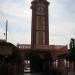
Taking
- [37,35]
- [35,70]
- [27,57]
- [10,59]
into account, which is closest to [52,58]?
[27,57]

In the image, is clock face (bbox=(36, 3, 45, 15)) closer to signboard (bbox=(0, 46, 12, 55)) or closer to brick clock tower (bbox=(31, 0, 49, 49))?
brick clock tower (bbox=(31, 0, 49, 49))

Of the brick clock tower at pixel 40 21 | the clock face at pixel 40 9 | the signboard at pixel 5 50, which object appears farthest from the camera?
the clock face at pixel 40 9

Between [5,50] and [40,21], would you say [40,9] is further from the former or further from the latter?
[5,50]

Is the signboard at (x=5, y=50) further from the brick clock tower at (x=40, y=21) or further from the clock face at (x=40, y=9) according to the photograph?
the clock face at (x=40, y=9)

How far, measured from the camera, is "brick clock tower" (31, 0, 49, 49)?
94750mm

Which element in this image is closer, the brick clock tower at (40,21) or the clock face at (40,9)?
the brick clock tower at (40,21)

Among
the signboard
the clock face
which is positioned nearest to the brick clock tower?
the clock face

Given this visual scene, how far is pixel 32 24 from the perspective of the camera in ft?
314

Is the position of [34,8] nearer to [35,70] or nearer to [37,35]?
[37,35]

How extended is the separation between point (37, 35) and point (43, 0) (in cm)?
1060

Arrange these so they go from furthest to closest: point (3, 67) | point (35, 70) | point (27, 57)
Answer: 1. point (35, 70)
2. point (27, 57)
3. point (3, 67)

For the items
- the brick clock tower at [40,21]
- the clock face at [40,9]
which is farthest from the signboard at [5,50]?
the clock face at [40,9]

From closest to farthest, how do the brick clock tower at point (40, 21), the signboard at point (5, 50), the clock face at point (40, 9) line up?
the signboard at point (5, 50), the brick clock tower at point (40, 21), the clock face at point (40, 9)

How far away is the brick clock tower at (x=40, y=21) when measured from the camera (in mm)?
94750
